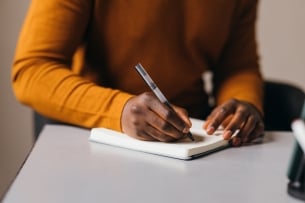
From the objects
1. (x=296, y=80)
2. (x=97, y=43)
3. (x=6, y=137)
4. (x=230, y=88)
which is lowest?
(x=6, y=137)

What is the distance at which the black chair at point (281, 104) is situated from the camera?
1397 mm

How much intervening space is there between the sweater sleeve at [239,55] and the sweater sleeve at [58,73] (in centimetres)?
38

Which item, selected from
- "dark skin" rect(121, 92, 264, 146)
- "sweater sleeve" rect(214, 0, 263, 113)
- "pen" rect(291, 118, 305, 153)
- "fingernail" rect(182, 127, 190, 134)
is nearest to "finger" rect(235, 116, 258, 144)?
Answer: "dark skin" rect(121, 92, 264, 146)

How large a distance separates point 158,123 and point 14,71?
34 centimetres

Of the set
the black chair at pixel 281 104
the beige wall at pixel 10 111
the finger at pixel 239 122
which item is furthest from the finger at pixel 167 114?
the beige wall at pixel 10 111

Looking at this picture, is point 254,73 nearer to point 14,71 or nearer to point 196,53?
point 196,53

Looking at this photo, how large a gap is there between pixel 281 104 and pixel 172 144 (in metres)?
0.53

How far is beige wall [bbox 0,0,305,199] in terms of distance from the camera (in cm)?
188

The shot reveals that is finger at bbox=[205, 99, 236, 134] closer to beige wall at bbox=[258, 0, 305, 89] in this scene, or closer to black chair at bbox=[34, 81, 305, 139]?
black chair at bbox=[34, 81, 305, 139]

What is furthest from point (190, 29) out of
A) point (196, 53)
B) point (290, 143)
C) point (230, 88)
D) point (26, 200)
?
point (26, 200)

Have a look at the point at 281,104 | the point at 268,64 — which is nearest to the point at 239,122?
the point at 281,104

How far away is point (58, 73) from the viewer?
111cm

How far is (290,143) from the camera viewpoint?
1.10 metres

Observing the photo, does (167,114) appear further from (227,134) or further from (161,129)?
(227,134)
